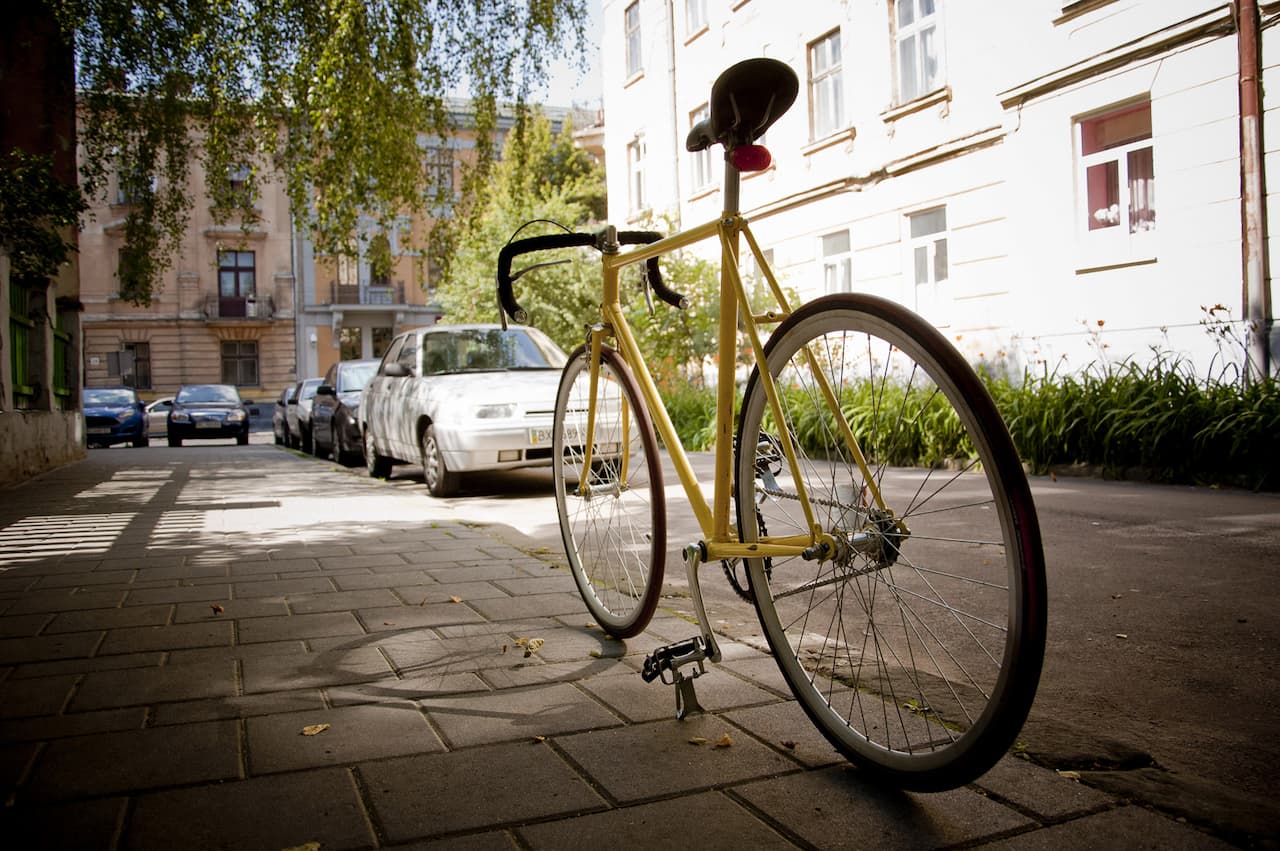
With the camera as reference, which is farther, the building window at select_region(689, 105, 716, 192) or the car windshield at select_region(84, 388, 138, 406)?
the car windshield at select_region(84, 388, 138, 406)

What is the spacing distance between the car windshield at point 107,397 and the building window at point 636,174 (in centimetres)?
1329

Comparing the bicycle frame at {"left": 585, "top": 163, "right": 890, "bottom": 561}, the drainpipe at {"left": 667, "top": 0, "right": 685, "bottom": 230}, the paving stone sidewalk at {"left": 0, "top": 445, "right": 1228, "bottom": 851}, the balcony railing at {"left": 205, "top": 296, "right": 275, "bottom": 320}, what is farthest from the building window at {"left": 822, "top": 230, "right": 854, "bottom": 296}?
the balcony railing at {"left": 205, "top": 296, "right": 275, "bottom": 320}

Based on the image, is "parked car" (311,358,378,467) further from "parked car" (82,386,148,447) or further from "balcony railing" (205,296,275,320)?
"balcony railing" (205,296,275,320)

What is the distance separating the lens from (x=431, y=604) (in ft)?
13.2

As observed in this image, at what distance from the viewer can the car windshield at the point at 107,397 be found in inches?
955

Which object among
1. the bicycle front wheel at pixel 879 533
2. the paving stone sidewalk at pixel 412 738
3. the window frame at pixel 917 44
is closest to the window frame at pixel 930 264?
the window frame at pixel 917 44

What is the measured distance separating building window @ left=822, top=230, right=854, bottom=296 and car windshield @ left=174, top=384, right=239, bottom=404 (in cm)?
1610

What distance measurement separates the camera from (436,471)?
8.95 metres

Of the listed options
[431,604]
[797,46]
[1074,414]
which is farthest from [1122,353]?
[431,604]

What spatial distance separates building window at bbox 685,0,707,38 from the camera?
20.2 metres

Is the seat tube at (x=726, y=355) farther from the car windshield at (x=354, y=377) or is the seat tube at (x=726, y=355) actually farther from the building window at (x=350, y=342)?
the building window at (x=350, y=342)

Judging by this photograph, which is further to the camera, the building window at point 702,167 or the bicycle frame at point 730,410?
the building window at point 702,167

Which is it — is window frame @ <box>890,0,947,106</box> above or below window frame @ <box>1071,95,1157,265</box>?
above

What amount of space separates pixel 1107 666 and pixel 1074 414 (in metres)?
6.67
